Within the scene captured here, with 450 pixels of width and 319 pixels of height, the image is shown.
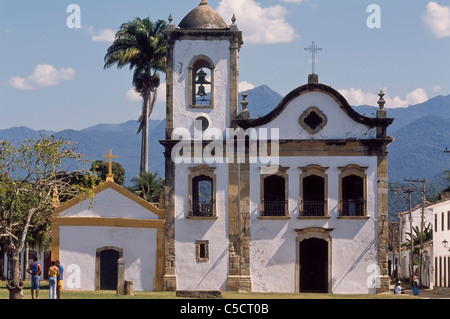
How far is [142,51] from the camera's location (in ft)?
204

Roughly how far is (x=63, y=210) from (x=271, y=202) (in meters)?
9.03

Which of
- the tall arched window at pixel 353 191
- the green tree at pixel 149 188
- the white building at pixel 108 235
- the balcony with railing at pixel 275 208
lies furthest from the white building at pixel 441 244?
the white building at pixel 108 235

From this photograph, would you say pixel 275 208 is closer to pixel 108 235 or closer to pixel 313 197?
pixel 313 197

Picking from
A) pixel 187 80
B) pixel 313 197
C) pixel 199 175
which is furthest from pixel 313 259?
pixel 187 80

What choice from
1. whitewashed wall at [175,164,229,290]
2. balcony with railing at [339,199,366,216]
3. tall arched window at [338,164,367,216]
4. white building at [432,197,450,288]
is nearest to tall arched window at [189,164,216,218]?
whitewashed wall at [175,164,229,290]

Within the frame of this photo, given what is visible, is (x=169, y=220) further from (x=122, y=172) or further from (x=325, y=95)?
(x=122, y=172)

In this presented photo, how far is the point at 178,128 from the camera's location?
42469 millimetres

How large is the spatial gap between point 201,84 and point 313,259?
29.9 feet

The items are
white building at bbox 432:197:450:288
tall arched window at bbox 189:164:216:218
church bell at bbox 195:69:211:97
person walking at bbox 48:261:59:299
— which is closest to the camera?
person walking at bbox 48:261:59:299

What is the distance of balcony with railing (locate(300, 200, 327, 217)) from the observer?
41562mm

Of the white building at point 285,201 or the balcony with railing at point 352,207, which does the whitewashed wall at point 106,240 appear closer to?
the white building at point 285,201

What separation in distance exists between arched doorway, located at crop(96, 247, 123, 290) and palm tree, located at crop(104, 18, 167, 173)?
19.3 meters

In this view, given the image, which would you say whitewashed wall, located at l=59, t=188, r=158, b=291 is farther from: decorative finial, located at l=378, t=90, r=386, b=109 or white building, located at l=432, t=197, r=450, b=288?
white building, located at l=432, t=197, r=450, b=288
